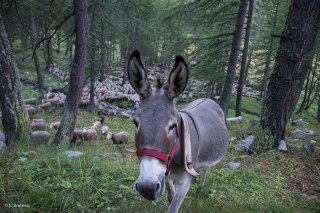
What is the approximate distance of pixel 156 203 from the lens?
4312 millimetres

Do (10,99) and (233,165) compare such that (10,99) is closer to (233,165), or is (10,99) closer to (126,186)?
(126,186)

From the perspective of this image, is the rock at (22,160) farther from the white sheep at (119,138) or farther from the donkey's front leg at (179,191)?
the white sheep at (119,138)

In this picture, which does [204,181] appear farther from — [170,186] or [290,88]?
[290,88]

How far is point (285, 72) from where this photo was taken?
7.29 m

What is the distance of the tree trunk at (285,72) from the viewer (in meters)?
7.02

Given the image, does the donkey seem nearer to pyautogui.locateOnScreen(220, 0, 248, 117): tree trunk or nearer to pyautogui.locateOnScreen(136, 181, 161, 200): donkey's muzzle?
pyautogui.locateOnScreen(136, 181, 161, 200): donkey's muzzle

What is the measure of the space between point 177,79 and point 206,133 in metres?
1.70

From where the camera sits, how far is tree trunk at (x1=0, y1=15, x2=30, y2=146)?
640 centimetres

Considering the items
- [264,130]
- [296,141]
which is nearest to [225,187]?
[264,130]

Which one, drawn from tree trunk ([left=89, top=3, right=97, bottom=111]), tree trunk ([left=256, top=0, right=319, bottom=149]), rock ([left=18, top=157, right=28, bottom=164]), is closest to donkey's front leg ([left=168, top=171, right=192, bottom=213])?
rock ([left=18, top=157, right=28, bottom=164])

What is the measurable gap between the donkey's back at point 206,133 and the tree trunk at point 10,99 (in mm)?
4095

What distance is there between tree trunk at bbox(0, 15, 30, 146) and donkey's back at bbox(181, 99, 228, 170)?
13.4ft

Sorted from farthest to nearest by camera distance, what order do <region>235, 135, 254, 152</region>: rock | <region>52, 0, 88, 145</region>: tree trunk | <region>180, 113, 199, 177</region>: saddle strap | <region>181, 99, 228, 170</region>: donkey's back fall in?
<region>52, 0, 88, 145</region>: tree trunk → <region>235, 135, 254, 152</region>: rock → <region>181, 99, 228, 170</region>: donkey's back → <region>180, 113, 199, 177</region>: saddle strap

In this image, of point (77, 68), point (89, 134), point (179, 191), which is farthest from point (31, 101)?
point (179, 191)
